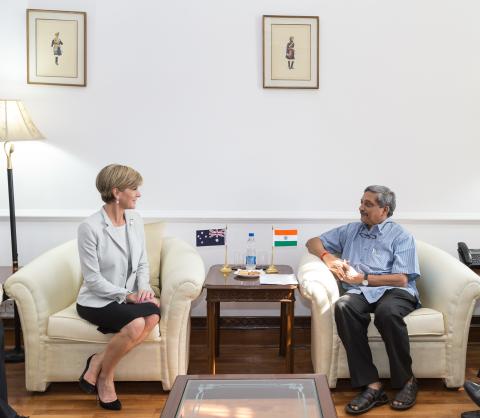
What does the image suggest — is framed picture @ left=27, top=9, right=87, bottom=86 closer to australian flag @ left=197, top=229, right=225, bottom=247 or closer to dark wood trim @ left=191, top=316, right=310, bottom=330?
australian flag @ left=197, top=229, right=225, bottom=247

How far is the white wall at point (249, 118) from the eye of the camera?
414 centimetres

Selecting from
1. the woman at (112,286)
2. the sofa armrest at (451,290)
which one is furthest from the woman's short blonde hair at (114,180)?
the sofa armrest at (451,290)

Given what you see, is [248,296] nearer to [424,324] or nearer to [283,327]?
[283,327]

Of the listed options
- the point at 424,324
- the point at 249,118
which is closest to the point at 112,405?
the point at 424,324

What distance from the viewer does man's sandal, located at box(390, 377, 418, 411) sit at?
3100mm

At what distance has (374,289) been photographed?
11.2 feet

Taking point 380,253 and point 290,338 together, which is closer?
point 290,338

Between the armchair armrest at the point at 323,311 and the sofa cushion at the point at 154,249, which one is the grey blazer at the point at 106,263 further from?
the armchair armrest at the point at 323,311

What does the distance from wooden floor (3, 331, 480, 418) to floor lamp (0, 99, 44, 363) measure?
0.14 meters

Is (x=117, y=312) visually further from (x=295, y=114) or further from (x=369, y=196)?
(x=295, y=114)

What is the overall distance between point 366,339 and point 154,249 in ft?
4.69

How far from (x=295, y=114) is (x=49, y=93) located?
1.77 meters

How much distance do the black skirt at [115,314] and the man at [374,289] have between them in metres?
1.05

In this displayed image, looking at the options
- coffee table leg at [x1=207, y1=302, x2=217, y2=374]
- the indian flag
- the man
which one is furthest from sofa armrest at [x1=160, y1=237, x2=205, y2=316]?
the man
